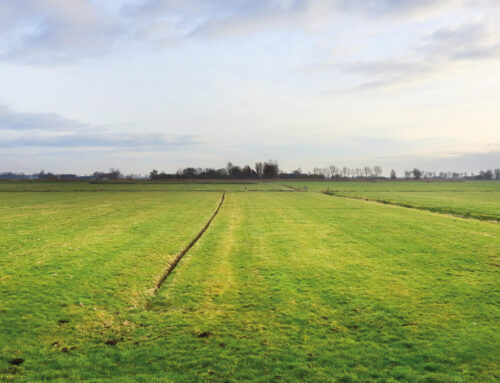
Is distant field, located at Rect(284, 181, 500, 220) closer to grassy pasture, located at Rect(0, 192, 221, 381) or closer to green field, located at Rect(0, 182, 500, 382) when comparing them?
green field, located at Rect(0, 182, 500, 382)

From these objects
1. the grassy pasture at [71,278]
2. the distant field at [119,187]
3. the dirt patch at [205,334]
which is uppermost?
the distant field at [119,187]

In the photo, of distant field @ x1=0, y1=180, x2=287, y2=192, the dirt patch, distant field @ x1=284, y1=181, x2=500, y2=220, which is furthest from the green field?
distant field @ x1=0, y1=180, x2=287, y2=192

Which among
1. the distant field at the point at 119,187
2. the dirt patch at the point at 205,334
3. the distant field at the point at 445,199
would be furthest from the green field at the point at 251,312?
the distant field at the point at 119,187

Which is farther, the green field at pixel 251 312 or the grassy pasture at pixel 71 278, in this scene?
the grassy pasture at pixel 71 278

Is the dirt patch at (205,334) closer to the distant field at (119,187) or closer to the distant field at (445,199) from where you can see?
the distant field at (445,199)

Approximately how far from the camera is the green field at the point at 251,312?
285 inches

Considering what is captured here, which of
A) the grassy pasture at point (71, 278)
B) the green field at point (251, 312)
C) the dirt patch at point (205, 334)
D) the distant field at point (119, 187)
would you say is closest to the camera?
the green field at point (251, 312)

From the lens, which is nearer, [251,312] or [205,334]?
[205,334]

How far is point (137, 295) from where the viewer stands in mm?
11633

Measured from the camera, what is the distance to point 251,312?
10156 millimetres

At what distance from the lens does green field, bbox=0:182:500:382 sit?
7.25m

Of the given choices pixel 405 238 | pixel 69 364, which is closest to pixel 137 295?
pixel 69 364

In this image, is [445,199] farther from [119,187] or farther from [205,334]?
[119,187]

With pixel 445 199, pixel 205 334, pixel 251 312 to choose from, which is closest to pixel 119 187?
pixel 445 199
